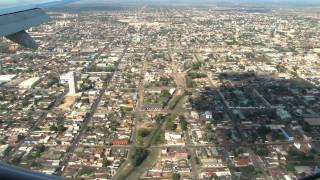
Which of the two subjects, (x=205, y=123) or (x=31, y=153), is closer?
(x=31, y=153)

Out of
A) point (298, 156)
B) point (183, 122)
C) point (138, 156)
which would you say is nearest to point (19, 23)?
point (138, 156)

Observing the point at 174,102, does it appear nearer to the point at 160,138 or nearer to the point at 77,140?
the point at 160,138

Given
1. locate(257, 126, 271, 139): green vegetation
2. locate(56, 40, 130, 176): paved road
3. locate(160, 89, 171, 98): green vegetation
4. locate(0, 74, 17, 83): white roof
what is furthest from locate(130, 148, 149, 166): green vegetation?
locate(0, 74, 17, 83): white roof

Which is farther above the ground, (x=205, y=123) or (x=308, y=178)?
(x=308, y=178)

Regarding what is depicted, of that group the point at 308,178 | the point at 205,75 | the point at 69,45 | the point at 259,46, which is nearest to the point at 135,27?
the point at 69,45

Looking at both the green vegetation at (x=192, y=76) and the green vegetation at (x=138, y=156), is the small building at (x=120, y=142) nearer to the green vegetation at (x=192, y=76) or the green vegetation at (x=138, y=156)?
the green vegetation at (x=138, y=156)

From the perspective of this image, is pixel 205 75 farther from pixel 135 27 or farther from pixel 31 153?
pixel 135 27
